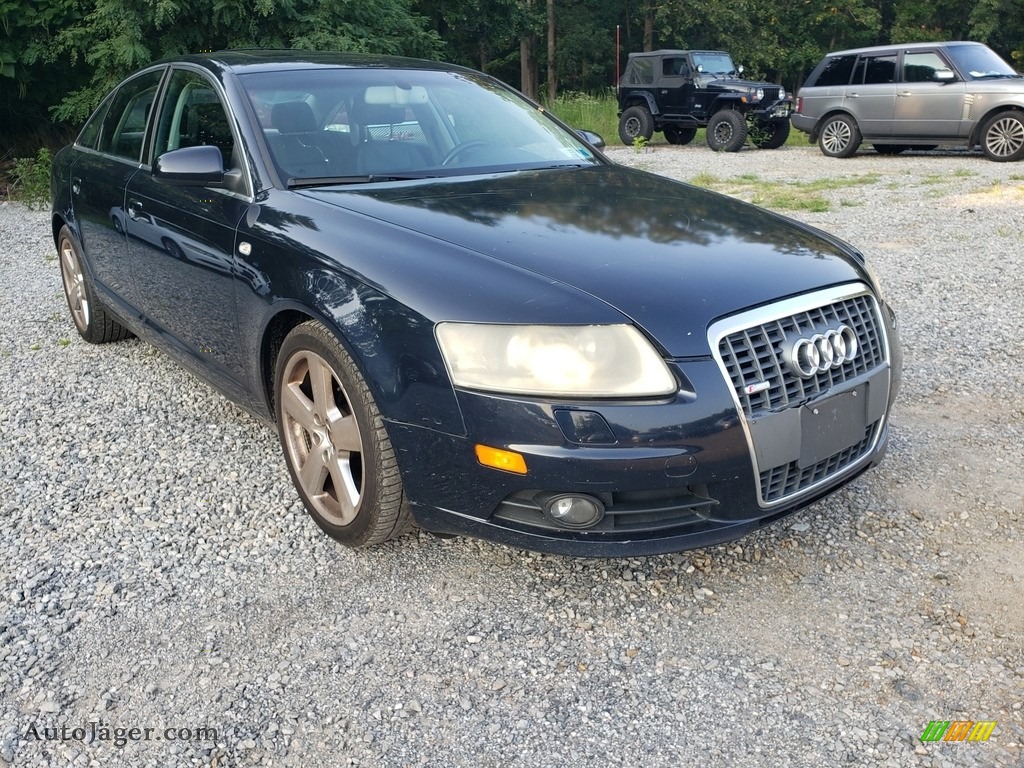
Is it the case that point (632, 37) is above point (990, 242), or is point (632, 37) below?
above

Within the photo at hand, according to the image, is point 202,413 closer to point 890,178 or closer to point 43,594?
point 43,594

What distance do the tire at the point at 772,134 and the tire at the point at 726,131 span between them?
720 mm

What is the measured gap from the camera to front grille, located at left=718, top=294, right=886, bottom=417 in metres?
2.41

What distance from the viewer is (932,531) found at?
3053 mm

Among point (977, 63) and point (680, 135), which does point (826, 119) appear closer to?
point (977, 63)

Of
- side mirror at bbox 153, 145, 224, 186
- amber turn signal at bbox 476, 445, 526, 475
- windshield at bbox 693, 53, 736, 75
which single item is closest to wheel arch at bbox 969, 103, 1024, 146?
windshield at bbox 693, 53, 736, 75

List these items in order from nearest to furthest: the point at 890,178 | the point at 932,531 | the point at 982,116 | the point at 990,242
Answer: the point at 932,531 → the point at 990,242 → the point at 890,178 → the point at 982,116

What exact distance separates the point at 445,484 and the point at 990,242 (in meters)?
6.98

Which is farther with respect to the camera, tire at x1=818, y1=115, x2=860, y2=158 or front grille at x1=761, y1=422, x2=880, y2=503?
tire at x1=818, y1=115, x2=860, y2=158

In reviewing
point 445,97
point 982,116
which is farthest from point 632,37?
point 445,97

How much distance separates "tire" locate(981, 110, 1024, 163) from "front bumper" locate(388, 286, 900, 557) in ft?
41.1

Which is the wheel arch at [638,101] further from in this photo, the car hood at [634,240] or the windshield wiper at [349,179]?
the windshield wiper at [349,179]

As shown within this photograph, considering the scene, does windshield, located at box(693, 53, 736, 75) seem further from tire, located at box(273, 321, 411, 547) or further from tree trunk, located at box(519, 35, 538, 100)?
tree trunk, located at box(519, 35, 538, 100)

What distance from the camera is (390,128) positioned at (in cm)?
360
